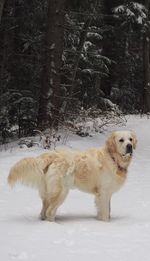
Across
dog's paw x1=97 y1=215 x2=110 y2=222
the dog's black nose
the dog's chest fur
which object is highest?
the dog's black nose

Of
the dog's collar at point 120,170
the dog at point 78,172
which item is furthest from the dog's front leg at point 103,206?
the dog's collar at point 120,170

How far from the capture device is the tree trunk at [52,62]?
14.6 meters

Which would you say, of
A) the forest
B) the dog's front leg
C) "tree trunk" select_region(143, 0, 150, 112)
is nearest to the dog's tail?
the dog's front leg

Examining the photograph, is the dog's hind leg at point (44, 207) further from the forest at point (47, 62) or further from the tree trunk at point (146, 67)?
the tree trunk at point (146, 67)

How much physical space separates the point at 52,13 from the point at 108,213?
8.64 metres

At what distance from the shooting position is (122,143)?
24.7ft

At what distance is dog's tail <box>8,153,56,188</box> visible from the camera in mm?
7055

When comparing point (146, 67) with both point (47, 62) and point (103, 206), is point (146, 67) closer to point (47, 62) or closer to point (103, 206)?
point (47, 62)

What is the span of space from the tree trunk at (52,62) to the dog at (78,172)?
22.9 feet

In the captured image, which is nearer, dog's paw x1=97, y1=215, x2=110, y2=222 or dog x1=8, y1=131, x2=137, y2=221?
dog x1=8, y1=131, x2=137, y2=221

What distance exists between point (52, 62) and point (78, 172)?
305 inches

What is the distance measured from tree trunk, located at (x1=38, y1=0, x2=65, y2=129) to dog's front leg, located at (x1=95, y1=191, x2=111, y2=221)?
23.5ft

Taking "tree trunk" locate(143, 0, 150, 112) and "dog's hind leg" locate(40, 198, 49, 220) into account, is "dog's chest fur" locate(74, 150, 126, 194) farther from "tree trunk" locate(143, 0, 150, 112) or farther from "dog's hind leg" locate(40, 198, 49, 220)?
"tree trunk" locate(143, 0, 150, 112)

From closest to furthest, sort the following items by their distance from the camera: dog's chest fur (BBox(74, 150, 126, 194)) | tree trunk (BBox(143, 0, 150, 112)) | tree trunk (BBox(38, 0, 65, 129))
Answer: dog's chest fur (BBox(74, 150, 126, 194)), tree trunk (BBox(38, 0, 65, 129)), tree trunk (BBox(143, 0, 150, 112))
